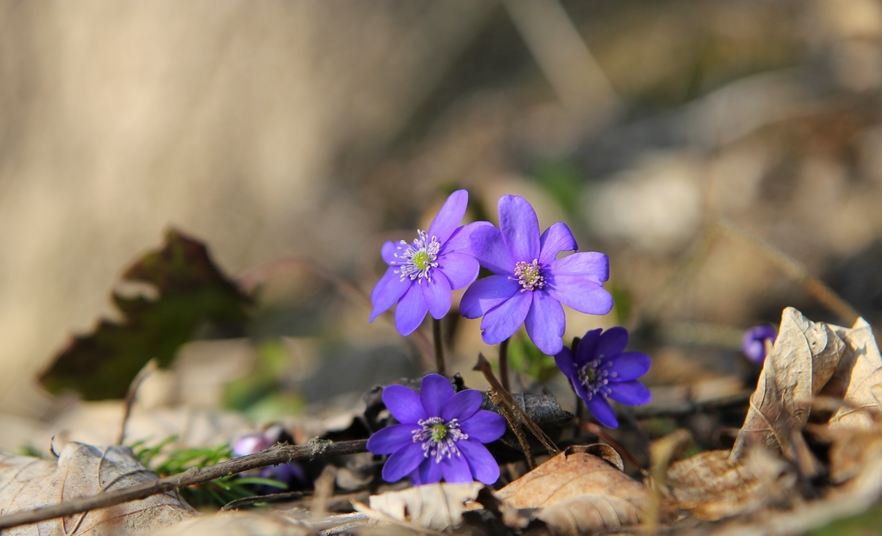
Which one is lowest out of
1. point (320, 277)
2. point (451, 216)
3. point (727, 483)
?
point (727, 483)

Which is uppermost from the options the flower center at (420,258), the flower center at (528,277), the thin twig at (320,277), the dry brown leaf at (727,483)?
the thin twig at (320,277)

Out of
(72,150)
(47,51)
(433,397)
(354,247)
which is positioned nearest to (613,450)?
(433,397)

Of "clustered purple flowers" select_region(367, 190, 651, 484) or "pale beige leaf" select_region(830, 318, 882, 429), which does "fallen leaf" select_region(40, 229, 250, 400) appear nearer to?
"clustered purple flowers" select_region(367, 190, 651, 484)

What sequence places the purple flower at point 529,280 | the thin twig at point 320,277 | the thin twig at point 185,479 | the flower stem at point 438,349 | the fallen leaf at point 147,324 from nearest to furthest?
the thin twig at point 185,479, the purple flower at point 529,280, the flower stem at point 438,349, the thin twig at point 320,277, the fallen leaf at point 147,324

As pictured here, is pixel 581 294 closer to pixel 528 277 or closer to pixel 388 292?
pixel 528 277

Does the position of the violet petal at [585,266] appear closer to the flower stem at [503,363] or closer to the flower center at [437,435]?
the flower stem at [503,363]

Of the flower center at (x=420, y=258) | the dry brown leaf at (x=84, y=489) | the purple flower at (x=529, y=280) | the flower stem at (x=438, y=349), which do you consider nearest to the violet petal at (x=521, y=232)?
the purple flower at (x=529, y=280)

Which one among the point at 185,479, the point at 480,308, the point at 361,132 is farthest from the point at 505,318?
the point at 361,132

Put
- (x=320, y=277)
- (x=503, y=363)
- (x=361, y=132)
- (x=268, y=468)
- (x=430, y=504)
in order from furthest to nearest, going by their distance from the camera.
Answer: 1. (x=361, y=132)
2. (x=320, y=277)
3. (x=268, y=468)
4. (x=503, y=363)
5. (x=430, y=504)
